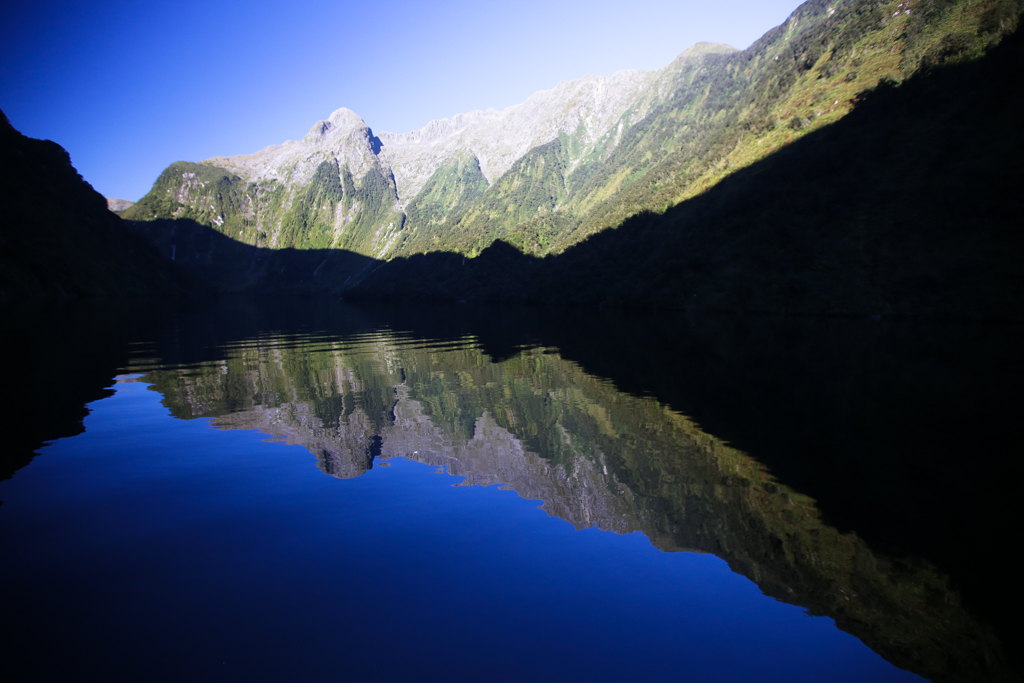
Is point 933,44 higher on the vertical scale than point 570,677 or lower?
higher

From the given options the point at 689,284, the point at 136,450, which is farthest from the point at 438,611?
the point at 689,284

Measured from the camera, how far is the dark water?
6.65 metres

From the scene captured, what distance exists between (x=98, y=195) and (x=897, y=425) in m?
257

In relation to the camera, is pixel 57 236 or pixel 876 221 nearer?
pixel 876 221

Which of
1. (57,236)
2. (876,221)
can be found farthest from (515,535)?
(57,236)

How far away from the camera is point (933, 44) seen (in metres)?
111

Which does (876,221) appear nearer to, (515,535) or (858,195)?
(858,195)

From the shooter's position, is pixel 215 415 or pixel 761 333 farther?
pixel 761 333

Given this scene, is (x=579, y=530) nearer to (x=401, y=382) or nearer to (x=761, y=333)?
(x=401, y=382)

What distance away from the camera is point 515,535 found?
10047mm

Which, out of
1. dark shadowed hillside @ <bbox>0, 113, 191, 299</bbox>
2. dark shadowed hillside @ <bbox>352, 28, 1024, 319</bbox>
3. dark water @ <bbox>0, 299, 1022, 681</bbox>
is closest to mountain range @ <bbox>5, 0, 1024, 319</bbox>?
→ dark shadowed hillside @ <bbox>352, 28, 1024, 319</bbox>

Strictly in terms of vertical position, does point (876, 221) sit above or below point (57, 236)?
below

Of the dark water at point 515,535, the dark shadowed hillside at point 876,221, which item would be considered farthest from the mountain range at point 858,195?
the dark water at point 515,535

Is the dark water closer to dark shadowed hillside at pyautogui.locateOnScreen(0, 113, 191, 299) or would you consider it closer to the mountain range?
the mountain range
